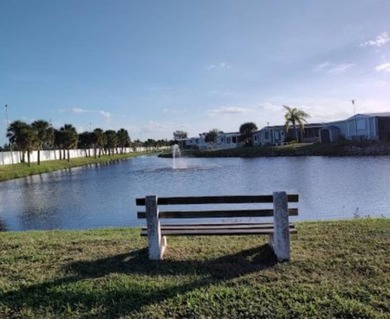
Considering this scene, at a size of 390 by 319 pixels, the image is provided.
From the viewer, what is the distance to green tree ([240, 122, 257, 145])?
9731cm

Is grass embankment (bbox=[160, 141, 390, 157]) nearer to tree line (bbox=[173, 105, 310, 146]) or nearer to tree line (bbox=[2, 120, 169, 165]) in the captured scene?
tree line (bbox=[173, 105, 310, 146])

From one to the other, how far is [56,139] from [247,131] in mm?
43195

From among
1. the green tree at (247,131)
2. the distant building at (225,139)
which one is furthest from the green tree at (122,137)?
the green tree at (247,131)

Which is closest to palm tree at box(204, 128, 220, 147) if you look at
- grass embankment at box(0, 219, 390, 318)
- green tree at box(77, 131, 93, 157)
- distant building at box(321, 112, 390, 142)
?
green tree at box(77, 131, 93, 157)

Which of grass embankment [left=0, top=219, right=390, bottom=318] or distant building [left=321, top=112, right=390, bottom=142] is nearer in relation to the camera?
grass embankment [left=0, top=219, right=390, bottom=318]

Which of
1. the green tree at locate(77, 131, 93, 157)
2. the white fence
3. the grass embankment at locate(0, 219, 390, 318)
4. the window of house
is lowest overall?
the grass embankment at locate(0, 219, 390, 318)

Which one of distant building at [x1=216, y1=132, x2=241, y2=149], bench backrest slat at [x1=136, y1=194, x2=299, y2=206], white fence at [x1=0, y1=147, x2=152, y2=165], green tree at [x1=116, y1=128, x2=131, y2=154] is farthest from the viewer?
green tree at [x1=116, y1=128, x2=131, y2=154]

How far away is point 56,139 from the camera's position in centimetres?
8444

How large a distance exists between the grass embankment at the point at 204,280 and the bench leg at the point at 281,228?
0.72ft

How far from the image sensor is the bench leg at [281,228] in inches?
238

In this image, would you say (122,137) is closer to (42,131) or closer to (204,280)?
(42,131)

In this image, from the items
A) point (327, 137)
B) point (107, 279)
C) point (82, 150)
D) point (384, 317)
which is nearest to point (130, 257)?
point (107, 279)

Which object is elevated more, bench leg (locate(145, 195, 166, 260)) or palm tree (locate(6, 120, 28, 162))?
palm tree (locate(6, 120, 28, 162))

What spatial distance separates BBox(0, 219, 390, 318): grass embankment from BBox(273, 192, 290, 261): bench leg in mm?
218
